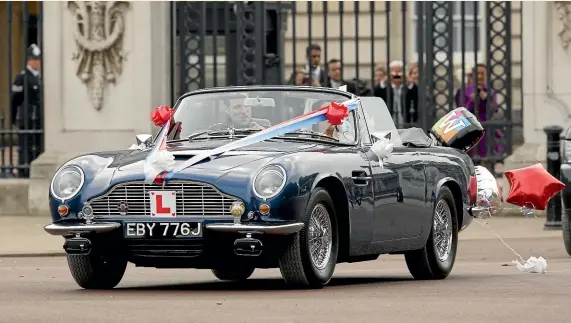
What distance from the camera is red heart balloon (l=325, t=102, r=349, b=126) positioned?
42.5ft

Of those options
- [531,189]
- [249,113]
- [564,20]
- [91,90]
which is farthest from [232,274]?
[91,90]

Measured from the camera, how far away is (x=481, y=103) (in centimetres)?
2389

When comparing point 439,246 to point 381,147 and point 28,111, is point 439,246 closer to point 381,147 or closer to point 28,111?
point 381,147

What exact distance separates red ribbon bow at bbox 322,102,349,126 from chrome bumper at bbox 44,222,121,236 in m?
1.92

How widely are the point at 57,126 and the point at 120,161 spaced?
11.6 m

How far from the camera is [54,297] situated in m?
11.6

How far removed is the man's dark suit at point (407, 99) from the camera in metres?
23.9

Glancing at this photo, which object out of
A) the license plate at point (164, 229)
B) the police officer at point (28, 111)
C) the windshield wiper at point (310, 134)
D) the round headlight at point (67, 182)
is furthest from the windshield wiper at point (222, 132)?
the police officer at point (28, 111)

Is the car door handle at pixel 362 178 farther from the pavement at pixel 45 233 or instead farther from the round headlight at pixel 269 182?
the pavement at pixel 45 233

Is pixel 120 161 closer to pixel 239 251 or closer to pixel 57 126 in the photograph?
pixel 239 251

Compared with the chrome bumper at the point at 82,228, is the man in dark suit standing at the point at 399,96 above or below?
above

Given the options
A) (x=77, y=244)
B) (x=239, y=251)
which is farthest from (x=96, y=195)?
(x=239, y=251)

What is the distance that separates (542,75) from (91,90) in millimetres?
5773

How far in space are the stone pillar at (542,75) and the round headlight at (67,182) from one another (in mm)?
11302
